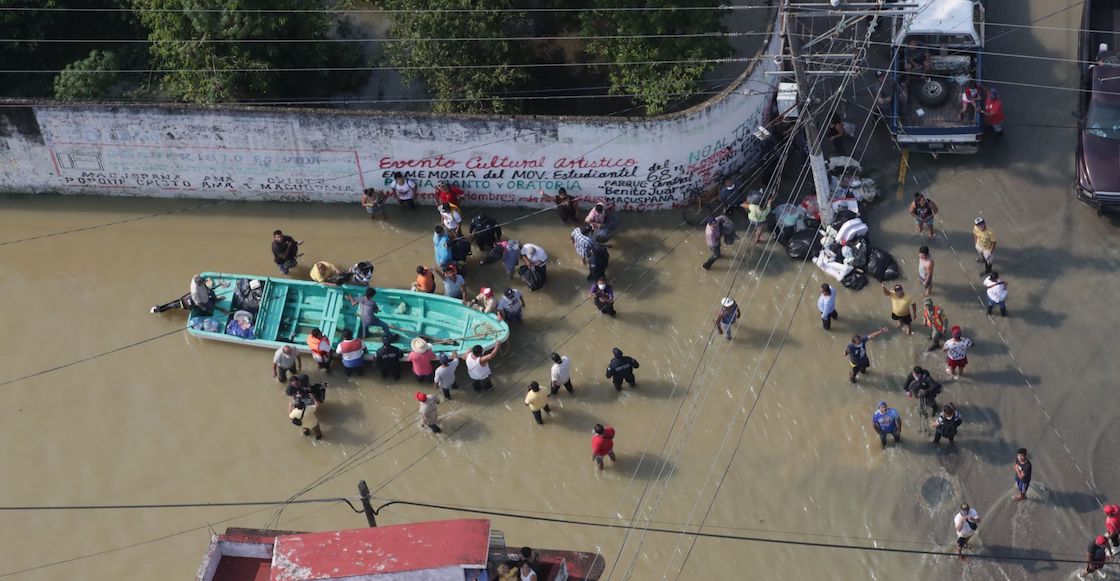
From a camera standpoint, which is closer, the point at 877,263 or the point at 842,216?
the point at 877,263

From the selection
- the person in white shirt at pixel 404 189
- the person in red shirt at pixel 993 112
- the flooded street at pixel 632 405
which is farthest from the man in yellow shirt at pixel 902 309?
the person in white shirt at pixel 404 189

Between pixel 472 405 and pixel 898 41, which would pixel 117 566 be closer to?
pixel 472 405

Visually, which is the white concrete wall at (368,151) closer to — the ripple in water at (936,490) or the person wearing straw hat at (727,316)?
the person wearing straw hat at (727,316)

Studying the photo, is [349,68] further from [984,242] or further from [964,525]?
[964,525]

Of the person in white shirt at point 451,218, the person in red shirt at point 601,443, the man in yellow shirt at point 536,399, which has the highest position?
the person in white shirt at point 451,218

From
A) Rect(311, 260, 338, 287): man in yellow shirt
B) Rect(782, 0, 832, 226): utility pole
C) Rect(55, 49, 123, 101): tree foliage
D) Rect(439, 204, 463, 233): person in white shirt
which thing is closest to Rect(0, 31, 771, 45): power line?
Rect(55, 49, 123, 101): tree foliage

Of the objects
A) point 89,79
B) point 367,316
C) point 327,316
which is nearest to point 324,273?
point 327,316

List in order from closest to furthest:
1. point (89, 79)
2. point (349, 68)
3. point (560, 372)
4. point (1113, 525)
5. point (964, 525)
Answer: point (1113, 525) < point (964, 525) < point (560, 372) < point (89, 79) < point (349, 68)
